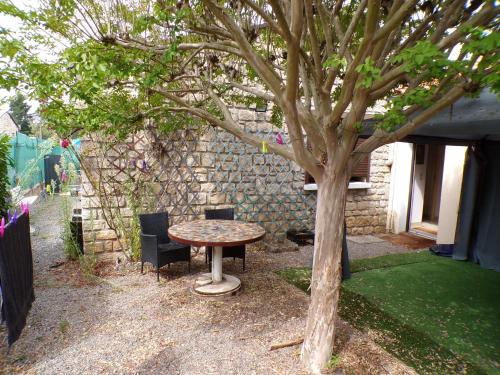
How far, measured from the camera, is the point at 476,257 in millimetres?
5234

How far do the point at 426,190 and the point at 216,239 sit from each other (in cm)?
702

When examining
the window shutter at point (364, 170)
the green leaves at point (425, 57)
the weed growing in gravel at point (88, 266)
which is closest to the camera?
the green leaves at point (425, 57)

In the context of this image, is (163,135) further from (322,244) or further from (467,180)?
(467,180)

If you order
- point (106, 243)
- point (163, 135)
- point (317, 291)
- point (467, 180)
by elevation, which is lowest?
point (106, 243)

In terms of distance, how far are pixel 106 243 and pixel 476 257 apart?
5.92 metres

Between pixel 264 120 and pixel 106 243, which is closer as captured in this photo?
pixel 106 243

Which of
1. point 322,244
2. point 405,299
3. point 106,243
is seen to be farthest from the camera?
point 106,243

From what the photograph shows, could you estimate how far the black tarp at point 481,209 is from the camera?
507 centimetres

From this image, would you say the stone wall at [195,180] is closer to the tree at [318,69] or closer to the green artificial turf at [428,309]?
the green artificial turf at [428,309]

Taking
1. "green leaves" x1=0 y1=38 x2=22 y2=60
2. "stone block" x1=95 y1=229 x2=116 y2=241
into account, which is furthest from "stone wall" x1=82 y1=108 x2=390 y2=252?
"green leaves" x1=0 y1=38 x2=22 y2=60

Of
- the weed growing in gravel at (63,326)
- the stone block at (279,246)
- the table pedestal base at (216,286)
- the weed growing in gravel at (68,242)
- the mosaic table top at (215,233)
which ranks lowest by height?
the weed growing in gravel at (63,326)

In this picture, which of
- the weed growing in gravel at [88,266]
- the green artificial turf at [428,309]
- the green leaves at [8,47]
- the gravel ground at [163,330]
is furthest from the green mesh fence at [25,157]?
the green artificial turf at [428,309]

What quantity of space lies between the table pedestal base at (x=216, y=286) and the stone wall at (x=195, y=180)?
149 cm

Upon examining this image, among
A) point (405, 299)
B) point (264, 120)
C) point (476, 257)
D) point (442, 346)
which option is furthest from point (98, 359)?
point (476, 257)
